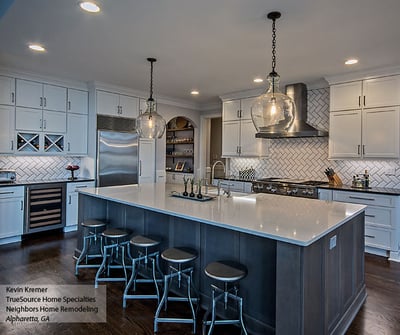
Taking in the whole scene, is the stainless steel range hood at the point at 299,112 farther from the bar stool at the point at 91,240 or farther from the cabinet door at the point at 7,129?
the cabinet door at the point at 7,129

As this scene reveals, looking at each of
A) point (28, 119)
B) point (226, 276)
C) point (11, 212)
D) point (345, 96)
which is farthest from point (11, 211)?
point (345, 96)

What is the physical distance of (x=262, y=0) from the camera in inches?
93.2

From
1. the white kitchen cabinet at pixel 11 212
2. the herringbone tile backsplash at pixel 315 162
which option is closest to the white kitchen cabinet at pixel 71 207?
the white kitchen cabinet at pixel 11 212

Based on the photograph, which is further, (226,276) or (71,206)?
(71,206)

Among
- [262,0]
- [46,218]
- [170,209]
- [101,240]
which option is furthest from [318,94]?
[46,218]

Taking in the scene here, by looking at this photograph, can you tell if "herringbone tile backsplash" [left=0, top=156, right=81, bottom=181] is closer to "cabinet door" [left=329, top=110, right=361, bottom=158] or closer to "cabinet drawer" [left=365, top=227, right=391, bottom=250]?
"cabinet door" [left=329, top=110, right=361, bottom=158]

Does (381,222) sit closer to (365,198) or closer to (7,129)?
(365,198)

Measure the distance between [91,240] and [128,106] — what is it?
118 inches

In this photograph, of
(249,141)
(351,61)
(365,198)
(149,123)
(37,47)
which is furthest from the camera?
(249,141)

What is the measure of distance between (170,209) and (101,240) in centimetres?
166

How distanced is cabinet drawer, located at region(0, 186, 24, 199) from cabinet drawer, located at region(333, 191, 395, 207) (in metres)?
4.81

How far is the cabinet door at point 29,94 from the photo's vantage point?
4.61 meters

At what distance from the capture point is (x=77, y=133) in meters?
5.33

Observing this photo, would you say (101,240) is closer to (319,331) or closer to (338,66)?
(319,331)
